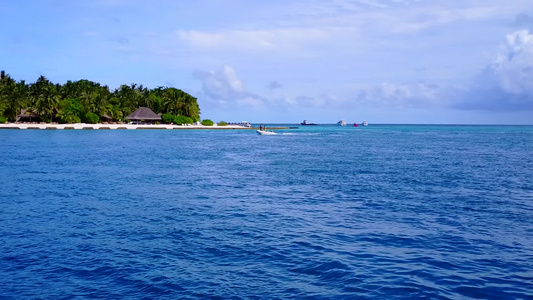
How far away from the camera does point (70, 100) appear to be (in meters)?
138

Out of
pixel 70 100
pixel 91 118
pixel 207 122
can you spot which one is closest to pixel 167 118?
pixel 207 122

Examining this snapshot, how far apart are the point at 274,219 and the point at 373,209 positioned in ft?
18.2

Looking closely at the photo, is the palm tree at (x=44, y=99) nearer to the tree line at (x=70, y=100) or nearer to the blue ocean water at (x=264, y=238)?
the tree line at (x=70, y=100)

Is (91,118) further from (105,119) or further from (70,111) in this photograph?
(105,119)

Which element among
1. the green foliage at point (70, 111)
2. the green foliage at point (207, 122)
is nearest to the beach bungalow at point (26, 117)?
the green foliage at point (70, 111)

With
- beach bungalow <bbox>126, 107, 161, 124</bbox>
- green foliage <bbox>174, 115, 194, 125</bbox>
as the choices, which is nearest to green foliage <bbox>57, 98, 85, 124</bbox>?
beach bungalow <bbox>126, 107, 161, 124</bbox>

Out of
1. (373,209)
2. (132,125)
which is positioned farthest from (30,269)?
(132,125)

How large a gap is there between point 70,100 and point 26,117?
16753 millimetres

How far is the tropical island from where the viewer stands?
133500 mm

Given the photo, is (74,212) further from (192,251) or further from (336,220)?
(336,220)

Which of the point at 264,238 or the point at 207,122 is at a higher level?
the point at 207,122

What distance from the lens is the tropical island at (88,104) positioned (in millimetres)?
133500

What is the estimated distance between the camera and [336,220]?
1953cm

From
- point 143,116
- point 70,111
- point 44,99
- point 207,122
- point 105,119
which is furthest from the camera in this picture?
point 207,122
